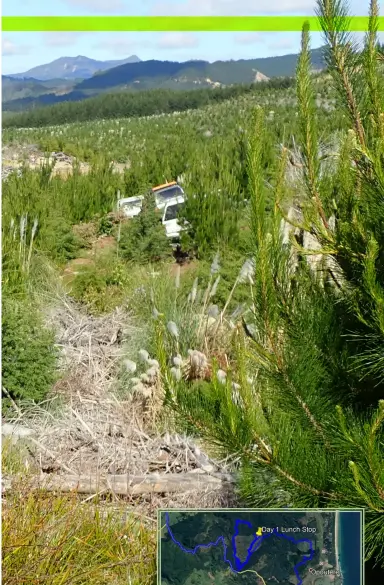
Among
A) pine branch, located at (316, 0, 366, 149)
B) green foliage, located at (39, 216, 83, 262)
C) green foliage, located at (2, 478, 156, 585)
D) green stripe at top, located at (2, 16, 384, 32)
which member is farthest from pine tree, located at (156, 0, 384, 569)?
green foliage, located at (39, 216, 83, 262)

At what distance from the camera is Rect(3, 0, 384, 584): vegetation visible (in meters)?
1.75

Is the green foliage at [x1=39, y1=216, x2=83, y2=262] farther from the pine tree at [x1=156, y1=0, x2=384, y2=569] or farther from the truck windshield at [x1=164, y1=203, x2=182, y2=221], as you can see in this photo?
the pine tree at [x1=156, y1=0, x2=384, y2=569]

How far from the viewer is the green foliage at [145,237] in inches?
101

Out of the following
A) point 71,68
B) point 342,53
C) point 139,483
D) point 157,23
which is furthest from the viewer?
point 139,483

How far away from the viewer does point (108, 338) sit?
9.12 ft

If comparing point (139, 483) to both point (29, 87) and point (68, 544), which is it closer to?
point (68, 544)

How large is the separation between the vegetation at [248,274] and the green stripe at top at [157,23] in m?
0.19

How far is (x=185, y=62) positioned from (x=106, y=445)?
127cm

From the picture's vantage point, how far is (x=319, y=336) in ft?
6.43

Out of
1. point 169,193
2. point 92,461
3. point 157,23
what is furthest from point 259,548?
point 157,23

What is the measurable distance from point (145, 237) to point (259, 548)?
1.11 meters

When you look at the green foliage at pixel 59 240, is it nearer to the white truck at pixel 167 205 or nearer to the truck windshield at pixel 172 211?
the white truck at pixel 167 205

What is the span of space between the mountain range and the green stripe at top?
17cm

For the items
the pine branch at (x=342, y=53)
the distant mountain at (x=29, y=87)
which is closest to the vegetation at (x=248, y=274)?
the pine branch at (x=342, y=53)
